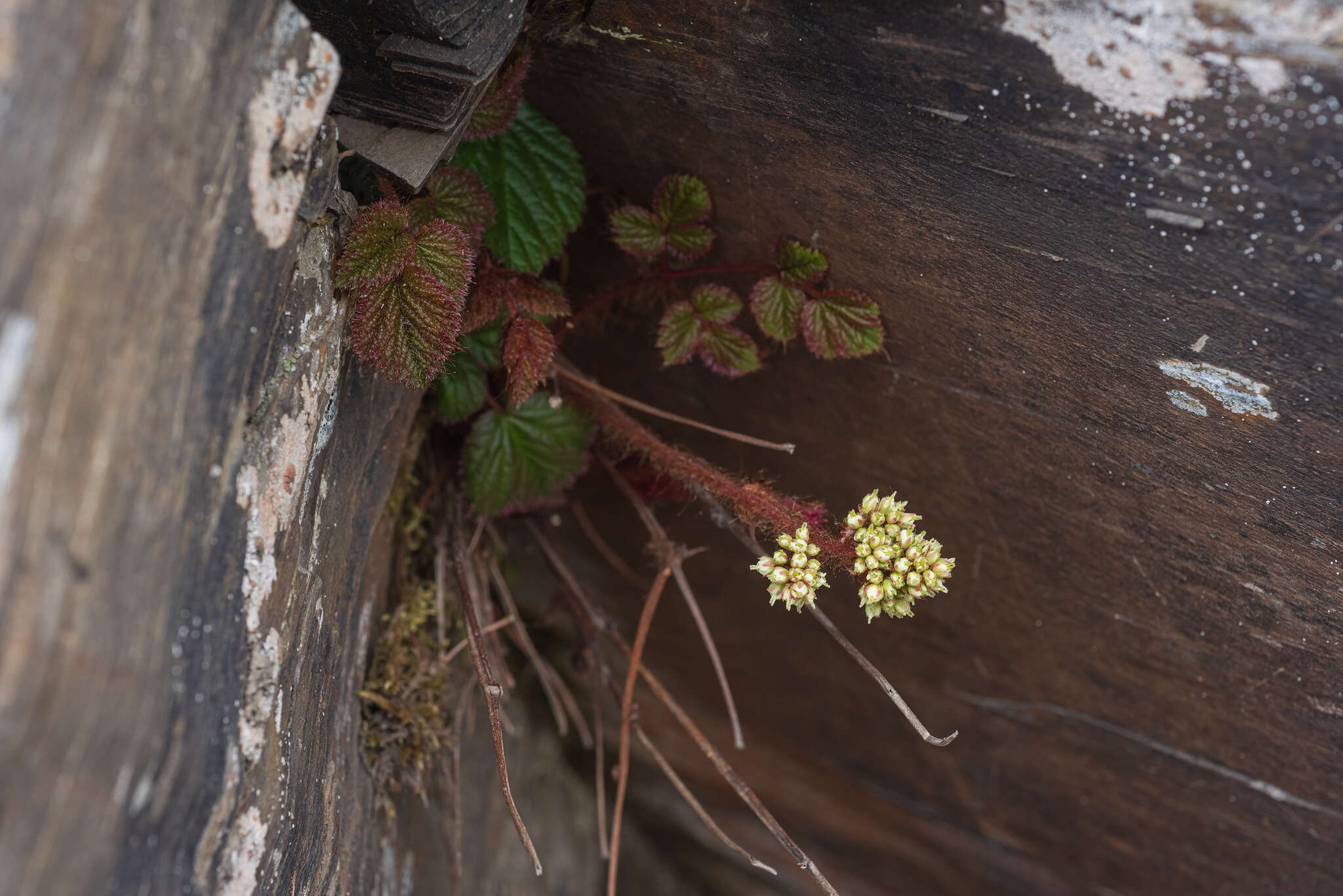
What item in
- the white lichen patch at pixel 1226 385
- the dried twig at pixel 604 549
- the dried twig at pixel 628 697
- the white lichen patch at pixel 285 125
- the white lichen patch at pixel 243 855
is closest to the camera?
the white lichen patch at pixel 285 125

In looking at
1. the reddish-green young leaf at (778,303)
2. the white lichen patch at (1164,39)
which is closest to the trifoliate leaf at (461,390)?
the reddish-green young leaf at (778,303)

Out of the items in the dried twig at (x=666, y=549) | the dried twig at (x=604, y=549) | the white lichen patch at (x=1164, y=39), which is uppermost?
the white lichen patch at (x=1164, y=39)

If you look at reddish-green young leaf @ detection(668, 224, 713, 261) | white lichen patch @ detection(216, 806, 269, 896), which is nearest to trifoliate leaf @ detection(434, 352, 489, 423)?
reddish-green young leaf @ detection(668, 224, 713, 261)

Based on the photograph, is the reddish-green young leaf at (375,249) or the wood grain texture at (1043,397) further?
the reddish-green young leaf at (375,249)

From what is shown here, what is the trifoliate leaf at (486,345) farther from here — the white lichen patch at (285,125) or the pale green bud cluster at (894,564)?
the pale green bud cluster at (894,564)

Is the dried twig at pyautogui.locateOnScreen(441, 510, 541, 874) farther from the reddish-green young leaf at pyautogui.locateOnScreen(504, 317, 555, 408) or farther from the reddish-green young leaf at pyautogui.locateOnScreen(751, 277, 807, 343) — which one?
the reddish-green young leaf at pyautogui.locateOnScreen(751, 277, 807, 343)

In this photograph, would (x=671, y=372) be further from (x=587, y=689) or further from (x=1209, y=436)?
(x=587, y=689)

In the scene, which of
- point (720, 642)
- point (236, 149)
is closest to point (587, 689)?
point (720, 642)
